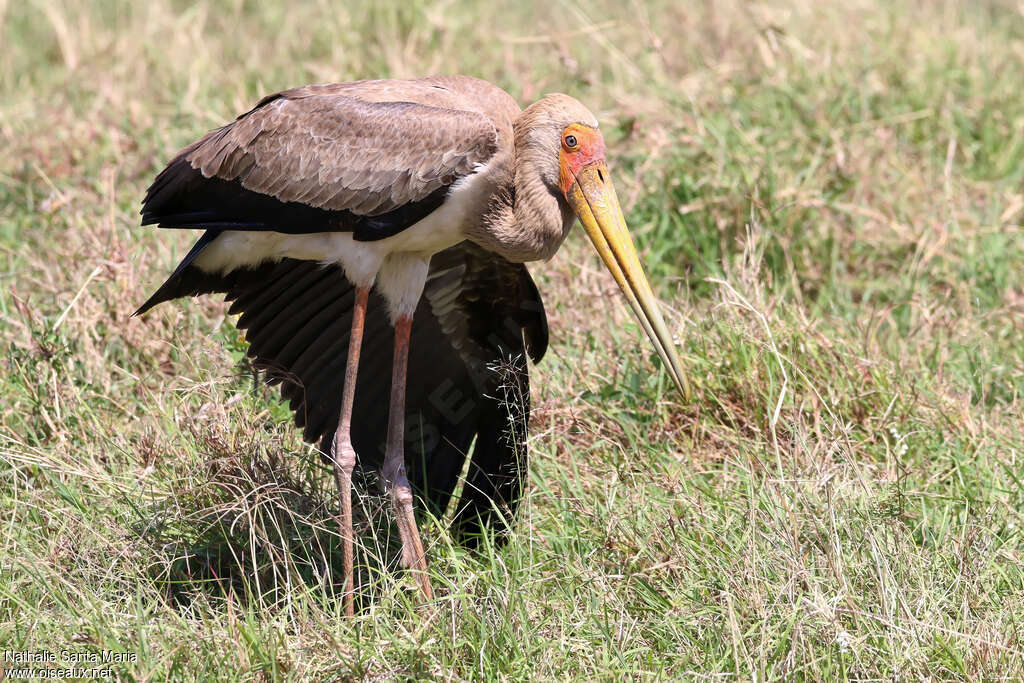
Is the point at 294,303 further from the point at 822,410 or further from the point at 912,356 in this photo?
the point at 912,356

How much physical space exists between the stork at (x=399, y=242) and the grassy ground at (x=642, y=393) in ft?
0.78

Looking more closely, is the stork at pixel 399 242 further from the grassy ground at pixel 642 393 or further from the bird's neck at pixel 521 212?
the grassy ground at pixel 642 393

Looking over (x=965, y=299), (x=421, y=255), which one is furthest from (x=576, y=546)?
A: (x=965, y=299)

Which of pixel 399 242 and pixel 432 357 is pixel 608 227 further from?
pixel 432 357

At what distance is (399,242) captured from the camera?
3.92m

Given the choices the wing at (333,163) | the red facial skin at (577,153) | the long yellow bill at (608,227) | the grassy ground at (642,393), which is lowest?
the grassy ground at (642,393)

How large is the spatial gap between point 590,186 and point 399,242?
0.60 meters

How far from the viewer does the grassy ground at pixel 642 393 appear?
132 inches

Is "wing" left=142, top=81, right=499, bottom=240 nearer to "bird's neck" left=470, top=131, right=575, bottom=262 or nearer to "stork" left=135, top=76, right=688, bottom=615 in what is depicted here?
"stork" left=135, top=76, right=688, bottom=615

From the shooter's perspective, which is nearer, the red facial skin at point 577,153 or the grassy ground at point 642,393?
the grassy ground at point 642,393

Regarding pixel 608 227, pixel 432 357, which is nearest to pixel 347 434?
pixel 432 357

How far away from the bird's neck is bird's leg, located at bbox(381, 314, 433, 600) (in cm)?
44

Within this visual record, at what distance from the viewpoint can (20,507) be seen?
4.00 m

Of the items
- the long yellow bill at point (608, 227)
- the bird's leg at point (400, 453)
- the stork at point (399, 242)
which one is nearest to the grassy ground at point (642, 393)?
the bird's leg at point (400, 453)
